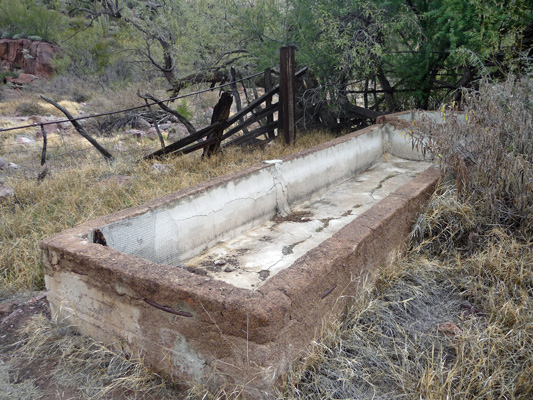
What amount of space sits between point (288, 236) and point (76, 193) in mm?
2800

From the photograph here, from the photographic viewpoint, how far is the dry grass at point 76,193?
4.11 meters

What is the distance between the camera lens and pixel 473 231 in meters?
4.07

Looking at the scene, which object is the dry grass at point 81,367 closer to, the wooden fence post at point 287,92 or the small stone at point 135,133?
the wooden fence post at point 287,92

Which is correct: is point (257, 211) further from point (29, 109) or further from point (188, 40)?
point (29, 109)

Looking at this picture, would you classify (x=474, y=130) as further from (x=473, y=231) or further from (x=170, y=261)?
(x=170, y=261)

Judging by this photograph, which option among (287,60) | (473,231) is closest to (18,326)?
(473,231)

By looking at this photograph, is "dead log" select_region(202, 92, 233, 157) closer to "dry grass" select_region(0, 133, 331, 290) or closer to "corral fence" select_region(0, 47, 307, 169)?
"corral fence" select_region(0, 47, 307, 169)

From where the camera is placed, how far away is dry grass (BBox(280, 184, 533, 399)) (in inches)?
93.1

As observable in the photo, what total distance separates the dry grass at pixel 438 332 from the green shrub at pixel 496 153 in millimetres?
256

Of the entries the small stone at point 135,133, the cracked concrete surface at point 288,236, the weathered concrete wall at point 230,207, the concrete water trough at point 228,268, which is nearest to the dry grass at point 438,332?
the concrete water trough at point 228,268

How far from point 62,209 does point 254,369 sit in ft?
12.1

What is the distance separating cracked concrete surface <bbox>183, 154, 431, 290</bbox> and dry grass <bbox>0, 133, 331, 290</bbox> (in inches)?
54.5

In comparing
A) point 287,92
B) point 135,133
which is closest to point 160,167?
point 287,92

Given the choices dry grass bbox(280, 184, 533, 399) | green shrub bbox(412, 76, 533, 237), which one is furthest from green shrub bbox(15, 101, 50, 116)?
dry grass bbox(280, 184, 533, 399)
